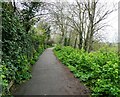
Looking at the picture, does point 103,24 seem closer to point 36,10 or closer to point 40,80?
point 36,10

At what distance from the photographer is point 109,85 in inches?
288

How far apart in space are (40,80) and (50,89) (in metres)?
1.91

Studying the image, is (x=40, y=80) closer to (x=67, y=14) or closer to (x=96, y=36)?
(x=67, y=14)

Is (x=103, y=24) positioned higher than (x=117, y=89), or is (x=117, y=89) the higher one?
(x=103, y=24)

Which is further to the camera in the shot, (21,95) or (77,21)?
(77,21)

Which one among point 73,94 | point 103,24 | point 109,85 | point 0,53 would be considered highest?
point 103,24

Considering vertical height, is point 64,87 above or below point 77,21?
below

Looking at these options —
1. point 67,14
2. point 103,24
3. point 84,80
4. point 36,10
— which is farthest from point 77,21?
point 84,80

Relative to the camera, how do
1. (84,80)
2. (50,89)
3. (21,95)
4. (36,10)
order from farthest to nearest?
(36,10) → (84,80) → (50,89) → (21,95)

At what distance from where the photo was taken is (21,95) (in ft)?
25.4

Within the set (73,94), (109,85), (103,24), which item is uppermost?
(103,24)

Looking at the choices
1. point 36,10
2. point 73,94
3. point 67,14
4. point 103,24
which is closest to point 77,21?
point 67,14

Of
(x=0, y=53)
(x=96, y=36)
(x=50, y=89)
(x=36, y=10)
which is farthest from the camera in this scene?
(x=96, y=36)

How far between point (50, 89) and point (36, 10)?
49.2 feet
